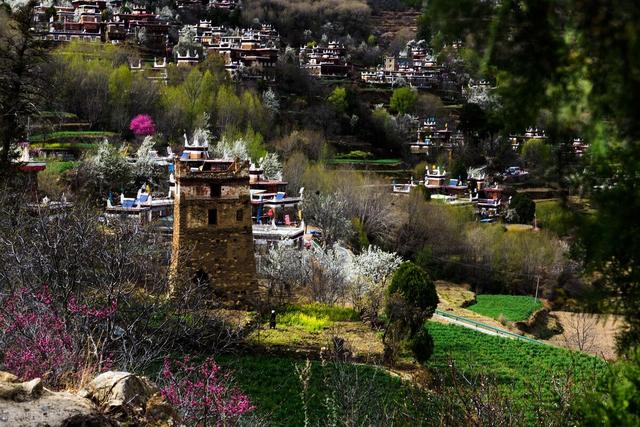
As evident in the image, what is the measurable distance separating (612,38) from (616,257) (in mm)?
903

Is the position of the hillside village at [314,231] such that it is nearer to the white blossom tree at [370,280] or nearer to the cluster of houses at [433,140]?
the white blossom tree at [370,280]

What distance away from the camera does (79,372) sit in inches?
265

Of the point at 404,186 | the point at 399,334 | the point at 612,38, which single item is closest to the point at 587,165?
the point at 612,38

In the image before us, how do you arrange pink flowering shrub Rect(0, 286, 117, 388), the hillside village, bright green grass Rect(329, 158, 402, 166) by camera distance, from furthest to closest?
bright green grass Rect(329, 158, 402, 166), pink flowering shrub Rect(0, 286, 117, 388), the hillside village

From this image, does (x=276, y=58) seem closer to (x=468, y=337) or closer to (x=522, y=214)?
(x=522, y=214)

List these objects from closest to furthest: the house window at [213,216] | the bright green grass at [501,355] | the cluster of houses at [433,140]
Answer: the bright green grass at [501,355] → the house window at [213,216] → the cluster of houses at [433,140]

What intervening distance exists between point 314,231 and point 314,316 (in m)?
12.1

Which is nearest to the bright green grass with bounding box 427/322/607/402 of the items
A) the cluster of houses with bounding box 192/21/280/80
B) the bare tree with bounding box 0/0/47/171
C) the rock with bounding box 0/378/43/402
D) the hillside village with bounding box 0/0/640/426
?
the hillside village with bounding box 0/0/640/426

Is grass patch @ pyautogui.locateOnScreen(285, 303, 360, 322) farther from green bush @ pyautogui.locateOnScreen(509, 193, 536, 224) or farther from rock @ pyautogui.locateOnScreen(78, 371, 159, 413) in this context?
green bush @ pyautogui.locateOnScreen(509, 193, 536, 224)

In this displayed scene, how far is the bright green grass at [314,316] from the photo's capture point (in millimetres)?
17266

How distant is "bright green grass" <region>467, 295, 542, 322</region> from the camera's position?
2652 centimetres

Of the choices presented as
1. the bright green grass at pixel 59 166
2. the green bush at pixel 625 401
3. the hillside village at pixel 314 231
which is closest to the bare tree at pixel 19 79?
the hillside village at pixel 314 231

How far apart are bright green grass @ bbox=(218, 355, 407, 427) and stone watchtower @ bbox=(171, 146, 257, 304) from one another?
2.99 m

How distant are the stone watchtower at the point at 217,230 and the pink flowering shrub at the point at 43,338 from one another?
683cm
